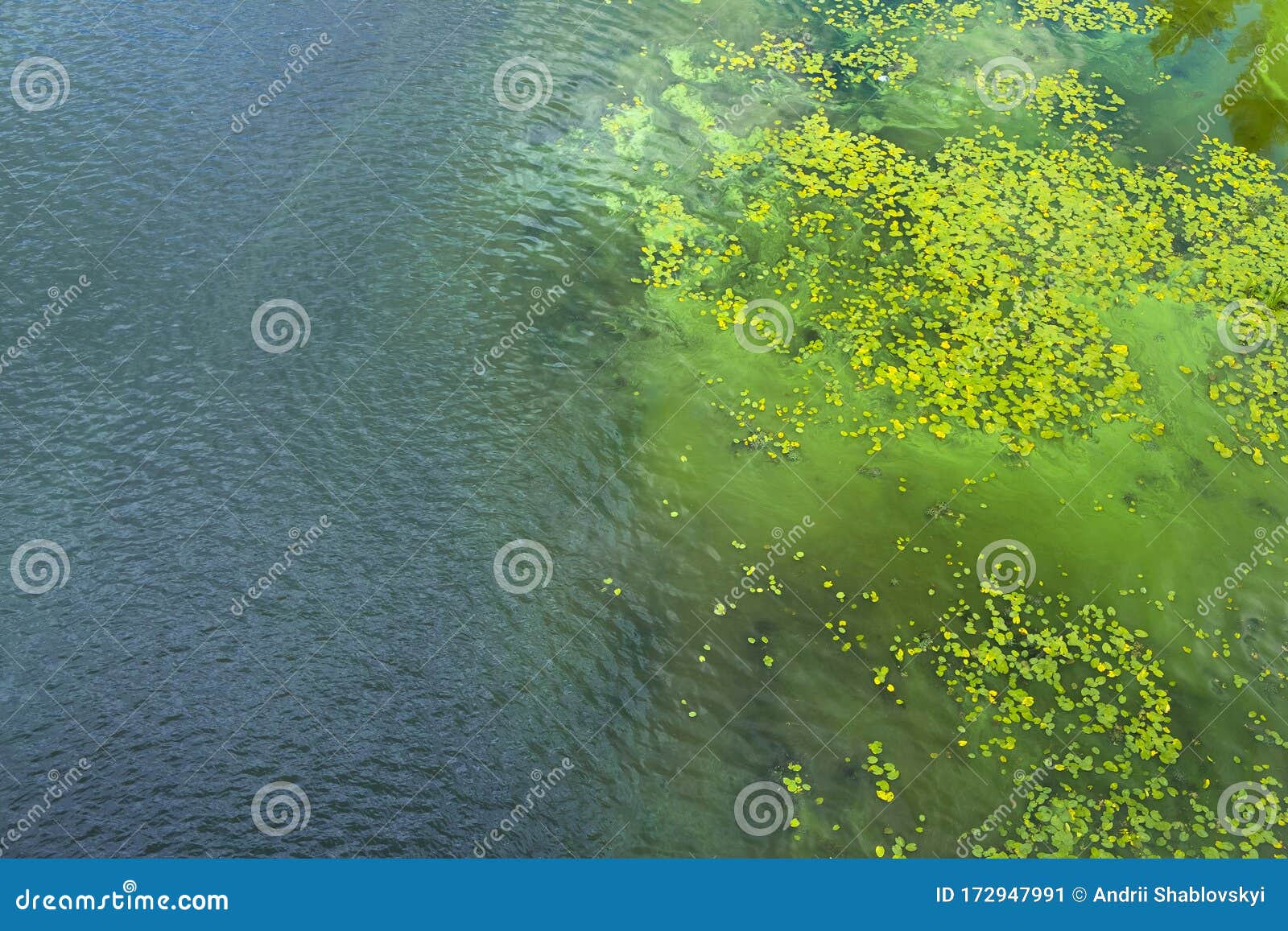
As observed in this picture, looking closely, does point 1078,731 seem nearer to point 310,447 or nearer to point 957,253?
point 957,253

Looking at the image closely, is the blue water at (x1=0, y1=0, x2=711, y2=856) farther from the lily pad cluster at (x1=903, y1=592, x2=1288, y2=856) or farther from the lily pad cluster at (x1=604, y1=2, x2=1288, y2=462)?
the lily pad cluster at (x1=903, y1=592, x2=1288, y2=856)

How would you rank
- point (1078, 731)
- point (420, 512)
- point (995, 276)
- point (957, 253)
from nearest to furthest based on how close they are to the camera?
point (1078, 731) < point (420, 512) < point (995, 276) < point (957, 253)

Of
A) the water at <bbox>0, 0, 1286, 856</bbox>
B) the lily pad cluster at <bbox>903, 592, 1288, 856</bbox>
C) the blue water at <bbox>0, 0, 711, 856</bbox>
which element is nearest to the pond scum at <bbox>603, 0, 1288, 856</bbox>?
the lily pad cluster at <bbox>903, 592, 1288, 856</bbox>

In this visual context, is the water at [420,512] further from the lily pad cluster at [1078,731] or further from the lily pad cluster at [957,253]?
the lily pad cluster at [957,253]

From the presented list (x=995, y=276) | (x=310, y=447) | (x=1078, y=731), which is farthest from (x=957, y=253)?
(x=310, y=447)

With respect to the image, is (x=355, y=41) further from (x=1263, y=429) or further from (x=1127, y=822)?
(x=1127, y=822)

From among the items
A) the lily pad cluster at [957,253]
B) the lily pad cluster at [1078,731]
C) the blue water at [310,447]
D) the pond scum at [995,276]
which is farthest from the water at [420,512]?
the lily pad cluster at [957,253]

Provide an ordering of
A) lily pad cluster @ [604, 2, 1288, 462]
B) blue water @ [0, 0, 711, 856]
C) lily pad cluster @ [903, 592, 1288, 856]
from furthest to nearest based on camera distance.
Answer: lily pad cluster @ [604, 2, 1288, 462] → blue water @ [0, 0, 711, 856] → lily pad cluster @ [903, 592, 1288, 856]
